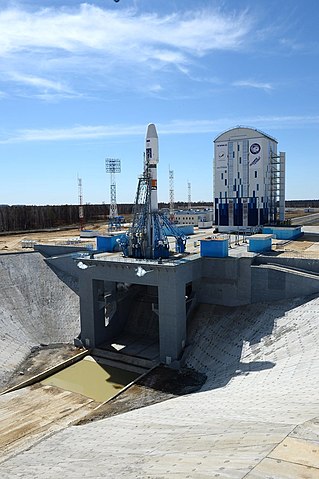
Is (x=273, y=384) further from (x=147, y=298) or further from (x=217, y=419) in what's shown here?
(x=147, y=298)

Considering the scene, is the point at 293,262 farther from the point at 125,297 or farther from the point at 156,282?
the point at 125,297

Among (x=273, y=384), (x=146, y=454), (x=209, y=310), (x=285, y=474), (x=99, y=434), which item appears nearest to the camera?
(x=285, y=474)

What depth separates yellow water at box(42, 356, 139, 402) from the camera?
2559cm

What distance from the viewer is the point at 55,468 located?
1158 centimetres

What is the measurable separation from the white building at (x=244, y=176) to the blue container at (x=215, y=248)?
20726 millimetres

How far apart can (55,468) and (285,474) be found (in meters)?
7.05

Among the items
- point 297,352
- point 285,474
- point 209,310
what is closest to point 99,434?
point 285,474

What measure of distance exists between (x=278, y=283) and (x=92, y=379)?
1514cm

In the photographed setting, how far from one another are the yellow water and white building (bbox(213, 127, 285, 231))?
29567 millimetres

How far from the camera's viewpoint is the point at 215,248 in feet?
105

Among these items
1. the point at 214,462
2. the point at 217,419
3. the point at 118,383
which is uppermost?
the point at 214,462

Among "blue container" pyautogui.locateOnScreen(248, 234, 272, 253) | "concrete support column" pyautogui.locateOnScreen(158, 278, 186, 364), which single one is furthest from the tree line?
"concrete support column" pyautogui.locateOnScreen(158, 278, 186, 364)

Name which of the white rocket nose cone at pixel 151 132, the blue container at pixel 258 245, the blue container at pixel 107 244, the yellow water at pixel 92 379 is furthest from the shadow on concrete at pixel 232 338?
the white rocket nose cone at pixel 151 132

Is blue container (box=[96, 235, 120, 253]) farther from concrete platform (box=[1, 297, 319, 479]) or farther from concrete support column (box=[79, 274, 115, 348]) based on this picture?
concrete platform (box=[1, 297, 319, 479])
